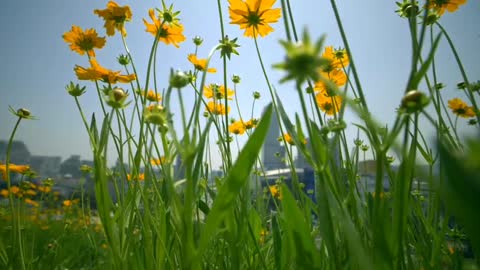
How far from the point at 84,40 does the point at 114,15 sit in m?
0.13

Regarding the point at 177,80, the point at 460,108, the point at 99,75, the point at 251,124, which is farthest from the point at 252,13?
the point at 460,108

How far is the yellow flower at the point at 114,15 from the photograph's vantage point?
757 millimetres

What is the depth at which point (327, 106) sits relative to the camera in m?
1.01

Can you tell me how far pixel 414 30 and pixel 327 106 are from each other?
0.68 meters

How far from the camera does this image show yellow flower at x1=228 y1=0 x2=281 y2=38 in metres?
0.73

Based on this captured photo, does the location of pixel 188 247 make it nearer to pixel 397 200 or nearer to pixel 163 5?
pixel 397 200

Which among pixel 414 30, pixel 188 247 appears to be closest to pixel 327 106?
pixel 414 30

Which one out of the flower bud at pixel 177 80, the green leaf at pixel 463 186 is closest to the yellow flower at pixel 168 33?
the flower bud at pixel 177 80

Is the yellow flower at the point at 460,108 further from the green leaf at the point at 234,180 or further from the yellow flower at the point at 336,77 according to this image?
the green leaf at the point at 234,180

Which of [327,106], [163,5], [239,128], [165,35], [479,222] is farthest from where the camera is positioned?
[239,128]

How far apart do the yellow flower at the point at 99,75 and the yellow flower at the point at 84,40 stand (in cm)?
14

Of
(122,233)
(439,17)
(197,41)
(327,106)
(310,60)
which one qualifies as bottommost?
(122,233)

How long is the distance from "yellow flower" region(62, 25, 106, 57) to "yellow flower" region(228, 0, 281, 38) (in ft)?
1.20

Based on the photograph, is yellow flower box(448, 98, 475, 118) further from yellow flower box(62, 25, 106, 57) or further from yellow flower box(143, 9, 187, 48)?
yellow flower box(62, 25, 106, 57)
